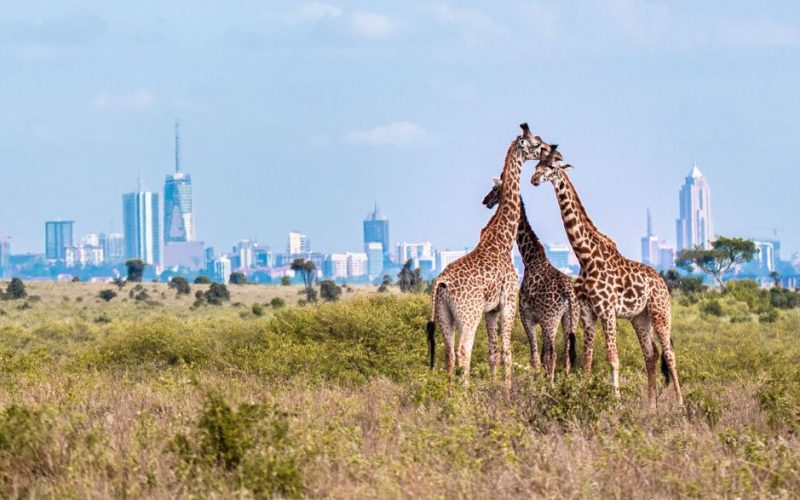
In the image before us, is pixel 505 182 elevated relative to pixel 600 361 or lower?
elevated

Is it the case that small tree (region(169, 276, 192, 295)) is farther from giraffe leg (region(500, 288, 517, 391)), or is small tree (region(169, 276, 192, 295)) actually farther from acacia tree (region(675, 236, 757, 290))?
giraffe leg (region(500, 288, 517, 391))

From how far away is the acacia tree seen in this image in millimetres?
82062

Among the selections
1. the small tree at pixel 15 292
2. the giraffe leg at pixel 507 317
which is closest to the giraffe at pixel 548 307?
the giraffe leg at pixel 507 317

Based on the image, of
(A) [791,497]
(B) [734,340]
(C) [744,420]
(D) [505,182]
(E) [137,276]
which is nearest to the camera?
(A) [791,497]

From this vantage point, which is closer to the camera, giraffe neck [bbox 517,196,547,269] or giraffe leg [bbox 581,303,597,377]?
giraffe leg [bbox 581,303,597,377]

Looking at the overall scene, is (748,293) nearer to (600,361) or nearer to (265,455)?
(600,361)

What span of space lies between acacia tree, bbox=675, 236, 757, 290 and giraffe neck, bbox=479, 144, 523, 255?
67723mm

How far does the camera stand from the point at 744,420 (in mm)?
11977

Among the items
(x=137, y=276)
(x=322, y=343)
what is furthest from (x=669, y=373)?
(x=137, y=276)

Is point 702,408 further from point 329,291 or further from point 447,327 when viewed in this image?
point 329,291

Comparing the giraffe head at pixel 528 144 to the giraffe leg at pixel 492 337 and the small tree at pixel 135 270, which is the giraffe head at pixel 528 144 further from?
the small tree at pixel 135 270

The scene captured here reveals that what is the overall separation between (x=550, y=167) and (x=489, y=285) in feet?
4.89

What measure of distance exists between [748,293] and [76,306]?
101 ft

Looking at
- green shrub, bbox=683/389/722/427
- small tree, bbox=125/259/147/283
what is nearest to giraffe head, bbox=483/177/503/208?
green shrub, bbox=683/389/722/427
